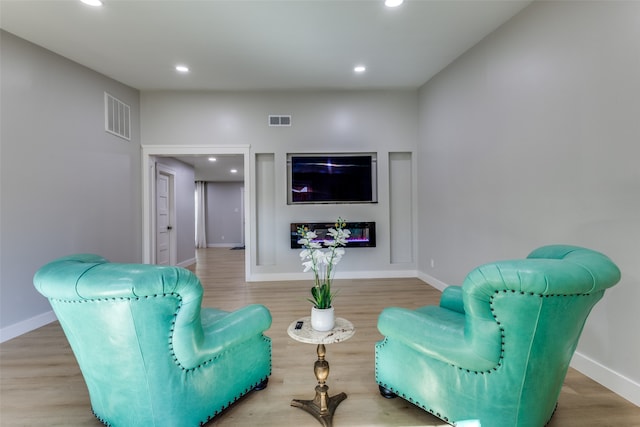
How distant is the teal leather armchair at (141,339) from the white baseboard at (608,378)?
253 cm

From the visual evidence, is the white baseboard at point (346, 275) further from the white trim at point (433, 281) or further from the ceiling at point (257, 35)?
the ceiling at point (257, 35)

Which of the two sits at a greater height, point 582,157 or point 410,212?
point 582,157

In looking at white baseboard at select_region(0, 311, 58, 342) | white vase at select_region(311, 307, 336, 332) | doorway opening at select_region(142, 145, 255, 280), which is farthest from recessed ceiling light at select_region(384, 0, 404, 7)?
white baseboard at select_region(0, 311, 58, 342)

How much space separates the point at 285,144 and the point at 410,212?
2.43 meters

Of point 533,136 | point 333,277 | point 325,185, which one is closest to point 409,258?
point 333,277

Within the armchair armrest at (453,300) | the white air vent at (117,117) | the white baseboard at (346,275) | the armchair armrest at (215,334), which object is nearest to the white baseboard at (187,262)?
the white baseboard at (346,275)

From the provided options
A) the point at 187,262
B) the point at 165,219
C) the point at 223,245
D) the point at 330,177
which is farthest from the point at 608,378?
the point at 223,245

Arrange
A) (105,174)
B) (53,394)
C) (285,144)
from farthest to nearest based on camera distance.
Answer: (285,144), (105,174), (53,394)

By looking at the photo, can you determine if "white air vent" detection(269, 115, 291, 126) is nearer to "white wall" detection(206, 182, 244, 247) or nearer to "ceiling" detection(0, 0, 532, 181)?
"ceiling" detection(0, 0, 532, 181)

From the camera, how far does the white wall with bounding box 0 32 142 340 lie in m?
2.90

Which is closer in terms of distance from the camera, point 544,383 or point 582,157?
point 544,383

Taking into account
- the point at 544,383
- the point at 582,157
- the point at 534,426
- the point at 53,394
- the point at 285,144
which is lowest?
the point at 53,394

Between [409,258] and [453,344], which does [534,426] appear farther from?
[409,258]

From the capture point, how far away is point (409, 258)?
16.6 feet
